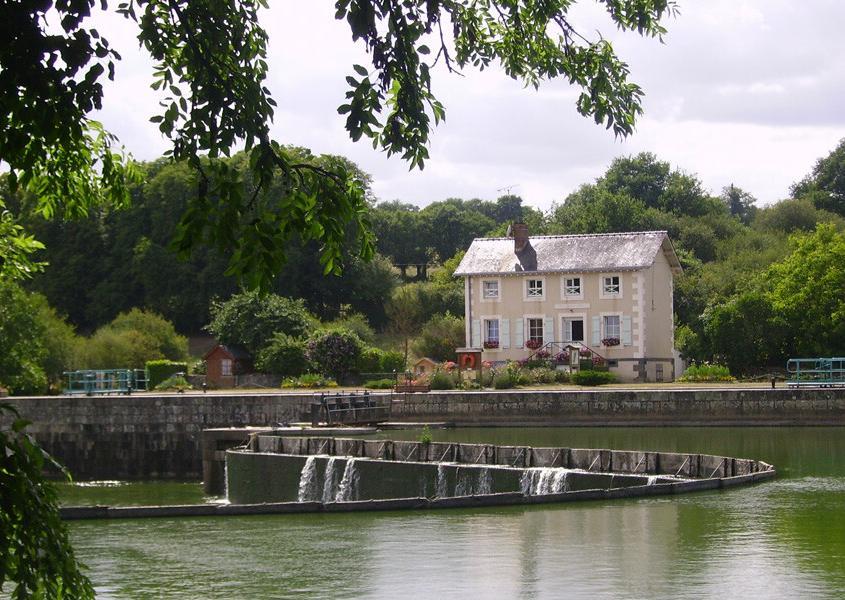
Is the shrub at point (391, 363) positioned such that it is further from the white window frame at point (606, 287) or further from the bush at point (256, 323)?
the white window frame at point (606, 287)

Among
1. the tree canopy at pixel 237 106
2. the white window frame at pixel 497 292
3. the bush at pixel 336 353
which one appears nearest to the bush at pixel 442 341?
the white window frame at pixel 497 292

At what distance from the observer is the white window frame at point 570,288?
49312 millimetres

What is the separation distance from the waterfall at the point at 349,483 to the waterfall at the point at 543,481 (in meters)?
3.69

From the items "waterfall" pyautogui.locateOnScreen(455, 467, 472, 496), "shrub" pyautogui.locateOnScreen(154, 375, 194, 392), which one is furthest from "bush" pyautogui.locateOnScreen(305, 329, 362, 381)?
"waterfall" pyautogui.locateOnScreen(455, 467, 472, 496)

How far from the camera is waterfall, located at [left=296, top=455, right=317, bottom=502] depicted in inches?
1076

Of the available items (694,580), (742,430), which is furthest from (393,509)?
(742,430)

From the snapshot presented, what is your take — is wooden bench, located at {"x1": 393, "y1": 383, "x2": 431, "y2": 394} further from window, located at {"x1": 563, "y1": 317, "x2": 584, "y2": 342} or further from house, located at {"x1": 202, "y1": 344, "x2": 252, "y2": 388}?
house, located at {"x1": 202, "y1": 344, "x2": 252, "y2": 388}

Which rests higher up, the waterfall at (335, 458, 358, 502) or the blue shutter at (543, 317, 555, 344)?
the blue shutter at (543, 317, 555, 344)

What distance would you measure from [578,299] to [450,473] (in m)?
24.8

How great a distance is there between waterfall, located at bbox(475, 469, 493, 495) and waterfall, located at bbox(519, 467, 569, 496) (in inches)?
24.5

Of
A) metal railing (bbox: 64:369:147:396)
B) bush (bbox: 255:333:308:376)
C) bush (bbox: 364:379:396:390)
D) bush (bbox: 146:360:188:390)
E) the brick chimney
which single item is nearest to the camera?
metal railing (bbox: 64:369:147:396)

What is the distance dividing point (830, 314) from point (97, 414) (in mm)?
23588

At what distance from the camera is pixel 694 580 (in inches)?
607

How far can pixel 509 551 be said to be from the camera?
17.7m
